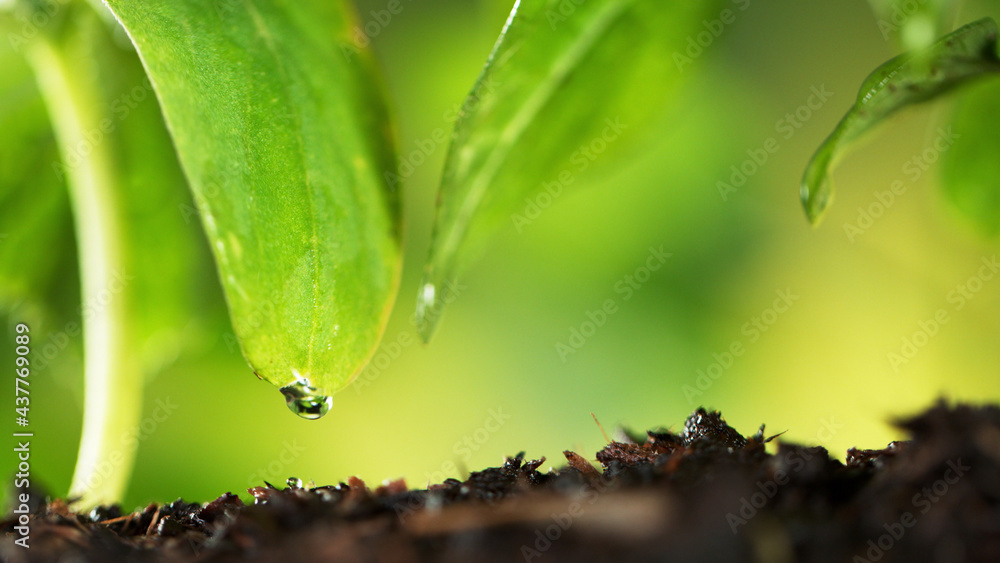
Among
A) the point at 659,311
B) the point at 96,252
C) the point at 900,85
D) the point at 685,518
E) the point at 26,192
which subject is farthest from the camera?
the point at 659,311

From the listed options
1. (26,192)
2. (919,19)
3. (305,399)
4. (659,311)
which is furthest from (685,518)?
(659,311)

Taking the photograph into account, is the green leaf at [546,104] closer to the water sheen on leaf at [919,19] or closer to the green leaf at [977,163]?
the water sheen on leaf at [919,19]

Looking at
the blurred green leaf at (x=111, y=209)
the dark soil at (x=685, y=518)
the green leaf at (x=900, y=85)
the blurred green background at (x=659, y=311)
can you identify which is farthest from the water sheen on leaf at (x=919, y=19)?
the blurred green background at (x=659, y=311)

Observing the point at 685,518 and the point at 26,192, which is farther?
the point at 26,192

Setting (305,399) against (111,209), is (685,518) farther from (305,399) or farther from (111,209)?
(111,209)

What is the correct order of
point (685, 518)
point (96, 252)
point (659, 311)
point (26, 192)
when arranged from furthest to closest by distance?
point (659, 311), point (26, 192), point (96, 252), point (685, 518)

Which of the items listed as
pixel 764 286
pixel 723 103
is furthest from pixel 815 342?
pixel 723 103
